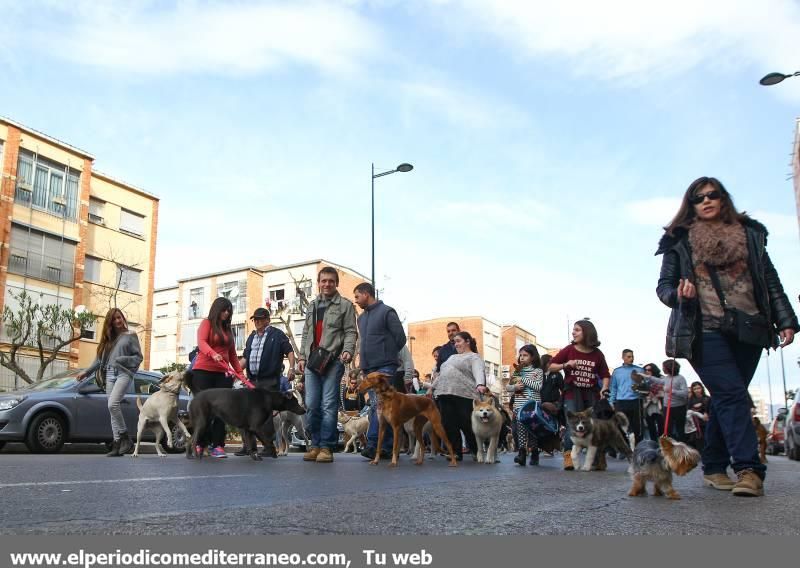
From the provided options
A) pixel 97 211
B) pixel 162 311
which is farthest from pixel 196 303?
pixel 97 211

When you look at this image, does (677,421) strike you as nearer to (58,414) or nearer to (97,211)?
(58,414)

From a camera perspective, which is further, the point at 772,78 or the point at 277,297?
the point at 277,297

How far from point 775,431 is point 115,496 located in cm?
2352

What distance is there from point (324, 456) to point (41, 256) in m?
31.3

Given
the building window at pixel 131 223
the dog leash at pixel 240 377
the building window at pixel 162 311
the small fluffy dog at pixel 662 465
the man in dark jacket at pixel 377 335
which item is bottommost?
the small fluffy dog at pixel 662 465

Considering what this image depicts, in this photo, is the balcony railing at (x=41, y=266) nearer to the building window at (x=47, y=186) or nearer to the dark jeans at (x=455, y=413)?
the building window at (x=47, y=186)

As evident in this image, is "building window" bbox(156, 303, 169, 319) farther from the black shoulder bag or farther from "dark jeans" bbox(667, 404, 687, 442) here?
the black shoulder bag

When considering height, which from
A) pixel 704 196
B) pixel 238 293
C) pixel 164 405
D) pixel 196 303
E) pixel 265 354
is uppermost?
pixel 238 293

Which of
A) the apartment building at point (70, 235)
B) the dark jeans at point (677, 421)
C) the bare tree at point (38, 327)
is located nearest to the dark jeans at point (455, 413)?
the dark jeans at point (677, 421)

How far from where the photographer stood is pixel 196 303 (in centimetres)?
6881

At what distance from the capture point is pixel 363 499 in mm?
4203

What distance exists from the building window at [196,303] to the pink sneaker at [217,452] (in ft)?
198

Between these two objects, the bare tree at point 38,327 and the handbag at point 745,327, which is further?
the bare tree at point 38,327

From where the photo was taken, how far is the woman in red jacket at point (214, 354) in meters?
9.22
